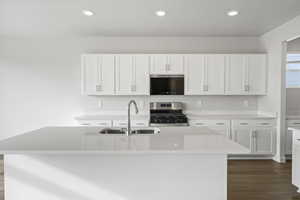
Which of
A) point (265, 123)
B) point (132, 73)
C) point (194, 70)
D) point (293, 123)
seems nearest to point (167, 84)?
point (194, 70)

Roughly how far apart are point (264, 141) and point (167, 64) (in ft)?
8.19

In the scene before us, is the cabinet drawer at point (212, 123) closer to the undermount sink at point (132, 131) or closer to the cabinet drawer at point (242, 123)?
the cabinet drawer at point (242, 123)

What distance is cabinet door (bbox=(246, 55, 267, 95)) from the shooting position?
4262 millimetres

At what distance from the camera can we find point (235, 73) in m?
4.25

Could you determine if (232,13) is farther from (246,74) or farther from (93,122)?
(93,122)

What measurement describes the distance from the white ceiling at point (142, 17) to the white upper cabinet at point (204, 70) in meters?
0.56

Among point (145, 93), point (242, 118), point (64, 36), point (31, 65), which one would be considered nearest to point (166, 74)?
point (145, 93)

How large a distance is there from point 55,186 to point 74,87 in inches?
121

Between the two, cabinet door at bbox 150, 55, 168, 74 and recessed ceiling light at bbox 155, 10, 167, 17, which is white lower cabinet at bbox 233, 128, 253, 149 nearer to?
cabinet door at bbox 150, 55, 168, 74

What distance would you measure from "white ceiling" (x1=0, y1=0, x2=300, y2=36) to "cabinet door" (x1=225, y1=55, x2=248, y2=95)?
0.58 meters

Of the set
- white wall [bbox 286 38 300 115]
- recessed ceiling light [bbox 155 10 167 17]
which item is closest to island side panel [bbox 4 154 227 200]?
recessed ceiling light [bbox 155 10 167 17]

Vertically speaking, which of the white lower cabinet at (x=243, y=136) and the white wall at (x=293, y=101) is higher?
the white wall at (x=293, y=101)

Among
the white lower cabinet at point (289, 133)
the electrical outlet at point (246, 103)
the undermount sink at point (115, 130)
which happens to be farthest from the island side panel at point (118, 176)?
the electrical outlet at point (246, 103)

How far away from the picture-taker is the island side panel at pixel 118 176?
5.99 ft
